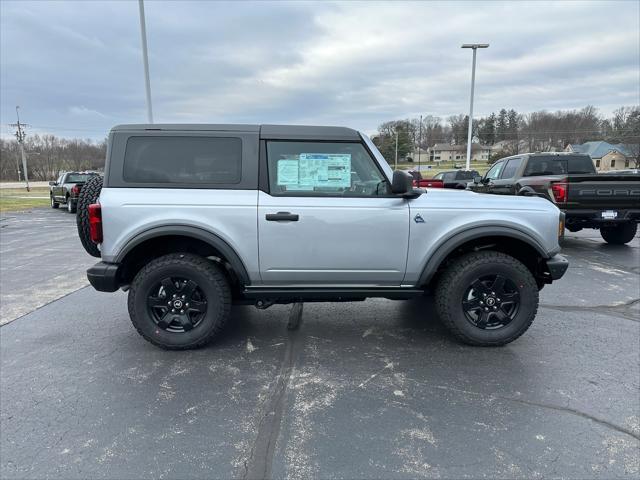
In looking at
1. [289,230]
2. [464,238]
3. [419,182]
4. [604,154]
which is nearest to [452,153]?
[604,154]

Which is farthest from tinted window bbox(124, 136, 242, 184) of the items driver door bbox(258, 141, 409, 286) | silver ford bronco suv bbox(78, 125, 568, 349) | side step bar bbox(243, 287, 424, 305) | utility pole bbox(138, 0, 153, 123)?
utility pole bbox(138, 0, 153, 123)

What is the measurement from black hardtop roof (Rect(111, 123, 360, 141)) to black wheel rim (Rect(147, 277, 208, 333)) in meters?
1.29

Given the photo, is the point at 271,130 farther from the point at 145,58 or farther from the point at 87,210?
the point at 145,58

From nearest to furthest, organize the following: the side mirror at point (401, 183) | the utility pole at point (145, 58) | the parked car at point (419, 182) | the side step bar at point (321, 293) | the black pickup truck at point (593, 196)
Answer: the side mirror at point (401, 183), the side step bar at point (321, 293), the parked car at point (419, 182), the black pickup truck at point (593, 196), the utility pole at point (145, 58)

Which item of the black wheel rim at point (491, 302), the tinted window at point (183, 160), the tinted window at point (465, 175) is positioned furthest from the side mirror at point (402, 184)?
the tinted window at point (465, 175)

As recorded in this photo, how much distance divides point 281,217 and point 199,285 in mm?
922

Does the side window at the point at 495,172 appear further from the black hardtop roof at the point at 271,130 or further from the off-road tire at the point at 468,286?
the black hardtop roof at the point at 271,130

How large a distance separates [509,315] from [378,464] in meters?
2.07

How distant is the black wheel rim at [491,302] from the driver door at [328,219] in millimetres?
672

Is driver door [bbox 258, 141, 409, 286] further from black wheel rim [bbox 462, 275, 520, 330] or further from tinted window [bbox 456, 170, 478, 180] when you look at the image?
tinted window [bbox 456, 170, 478, 180]

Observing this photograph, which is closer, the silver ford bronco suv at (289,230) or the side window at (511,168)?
the silver ford bronco suv at (289,230)

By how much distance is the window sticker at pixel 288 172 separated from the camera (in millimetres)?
3604

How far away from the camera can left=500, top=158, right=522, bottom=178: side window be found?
9.75m

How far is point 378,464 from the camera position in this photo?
2.29 metres
